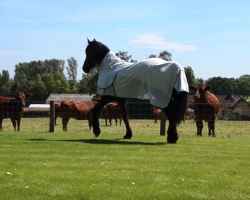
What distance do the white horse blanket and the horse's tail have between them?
22cm

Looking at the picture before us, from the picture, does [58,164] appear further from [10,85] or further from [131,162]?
[10,85]

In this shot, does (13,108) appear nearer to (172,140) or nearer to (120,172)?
(172,140)

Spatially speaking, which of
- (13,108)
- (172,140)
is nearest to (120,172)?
(172,140)

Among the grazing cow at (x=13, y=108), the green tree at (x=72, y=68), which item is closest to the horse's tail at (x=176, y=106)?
the grazing cow at (x=13, y=108)

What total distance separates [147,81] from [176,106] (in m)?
0.97

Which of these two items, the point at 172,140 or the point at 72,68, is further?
the point at 72,68

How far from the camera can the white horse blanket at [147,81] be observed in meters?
10.6

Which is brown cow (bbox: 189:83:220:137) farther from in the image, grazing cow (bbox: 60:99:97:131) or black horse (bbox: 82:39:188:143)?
grazing cow (bbox: 60:99:97:131)

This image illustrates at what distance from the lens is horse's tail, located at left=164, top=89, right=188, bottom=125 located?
10742 mm

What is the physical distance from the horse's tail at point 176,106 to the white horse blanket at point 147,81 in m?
0.22

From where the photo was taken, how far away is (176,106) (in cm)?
1084

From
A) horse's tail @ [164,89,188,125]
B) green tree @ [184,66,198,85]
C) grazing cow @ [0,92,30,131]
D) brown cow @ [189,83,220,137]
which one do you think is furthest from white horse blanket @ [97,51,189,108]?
green tree @ [184,66,198,85]

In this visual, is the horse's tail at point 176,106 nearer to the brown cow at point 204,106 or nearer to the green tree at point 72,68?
the brown cow at point 204,106

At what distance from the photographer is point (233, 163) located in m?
7.96
